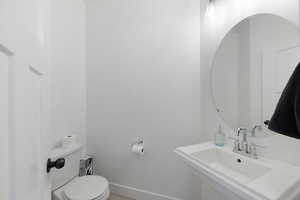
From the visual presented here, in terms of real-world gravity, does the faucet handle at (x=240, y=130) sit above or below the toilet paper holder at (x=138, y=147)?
above

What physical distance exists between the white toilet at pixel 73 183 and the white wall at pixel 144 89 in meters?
0.42

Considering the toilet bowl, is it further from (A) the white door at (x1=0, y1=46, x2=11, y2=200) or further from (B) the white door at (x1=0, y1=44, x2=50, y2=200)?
(A) the white door at (x1=0, y1=46, x2=11, y2=200)

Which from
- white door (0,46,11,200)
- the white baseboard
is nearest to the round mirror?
the white baseboard

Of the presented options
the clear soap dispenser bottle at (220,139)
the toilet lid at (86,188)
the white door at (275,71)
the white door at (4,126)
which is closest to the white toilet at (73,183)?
the toilet lid at (86,188)

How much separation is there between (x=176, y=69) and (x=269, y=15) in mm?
830

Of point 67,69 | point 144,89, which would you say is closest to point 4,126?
point 144,89

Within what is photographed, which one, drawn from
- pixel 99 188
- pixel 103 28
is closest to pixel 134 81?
pixel 103 28

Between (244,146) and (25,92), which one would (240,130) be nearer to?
(244,146)

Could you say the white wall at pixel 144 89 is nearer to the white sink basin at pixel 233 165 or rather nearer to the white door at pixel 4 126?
the white sink basin at pixel 233 165

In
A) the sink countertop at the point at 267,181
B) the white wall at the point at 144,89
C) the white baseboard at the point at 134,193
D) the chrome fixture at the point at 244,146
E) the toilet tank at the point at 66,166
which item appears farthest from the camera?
the white baseboard at the point at 134,193

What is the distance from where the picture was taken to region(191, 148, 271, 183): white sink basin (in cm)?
94

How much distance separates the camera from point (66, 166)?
1.53 metres

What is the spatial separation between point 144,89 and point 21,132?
1.31m

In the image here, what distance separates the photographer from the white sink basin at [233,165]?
0.94 m
